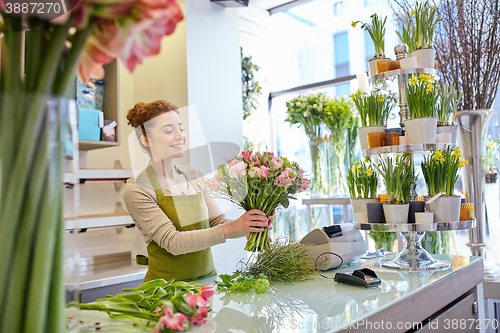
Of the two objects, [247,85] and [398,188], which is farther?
[247,85]

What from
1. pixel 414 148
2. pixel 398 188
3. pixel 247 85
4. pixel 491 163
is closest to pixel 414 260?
pixel 398 188

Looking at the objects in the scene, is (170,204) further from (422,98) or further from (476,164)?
(476,164)

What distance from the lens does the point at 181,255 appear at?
164cm

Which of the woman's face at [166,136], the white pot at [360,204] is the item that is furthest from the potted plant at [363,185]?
the woman's face at [166,136]

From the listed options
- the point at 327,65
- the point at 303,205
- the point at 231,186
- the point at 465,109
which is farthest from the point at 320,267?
the point at 327,65

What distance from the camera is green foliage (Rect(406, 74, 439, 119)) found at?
1568 mm

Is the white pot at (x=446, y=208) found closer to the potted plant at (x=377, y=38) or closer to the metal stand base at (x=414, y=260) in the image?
the metal stand base at (x=414, y=260)

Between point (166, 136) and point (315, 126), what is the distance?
1.88 m

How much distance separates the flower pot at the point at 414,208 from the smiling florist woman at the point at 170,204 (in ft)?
2.20

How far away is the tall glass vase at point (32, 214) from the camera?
0.36m

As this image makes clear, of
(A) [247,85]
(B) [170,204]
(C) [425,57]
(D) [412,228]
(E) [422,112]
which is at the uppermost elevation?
(A) [247,85]

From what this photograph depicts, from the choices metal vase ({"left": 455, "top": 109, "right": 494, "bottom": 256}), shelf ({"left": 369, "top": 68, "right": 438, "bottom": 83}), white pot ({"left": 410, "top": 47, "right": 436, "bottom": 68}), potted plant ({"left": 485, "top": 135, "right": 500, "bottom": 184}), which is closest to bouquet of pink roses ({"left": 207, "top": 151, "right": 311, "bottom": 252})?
shelf ({"left": 369, "top": 68, "right": 438, "bottom": 83})

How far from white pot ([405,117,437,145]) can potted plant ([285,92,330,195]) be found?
154 centimetres

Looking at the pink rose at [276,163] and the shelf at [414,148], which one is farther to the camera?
the shelf at [414,148]
